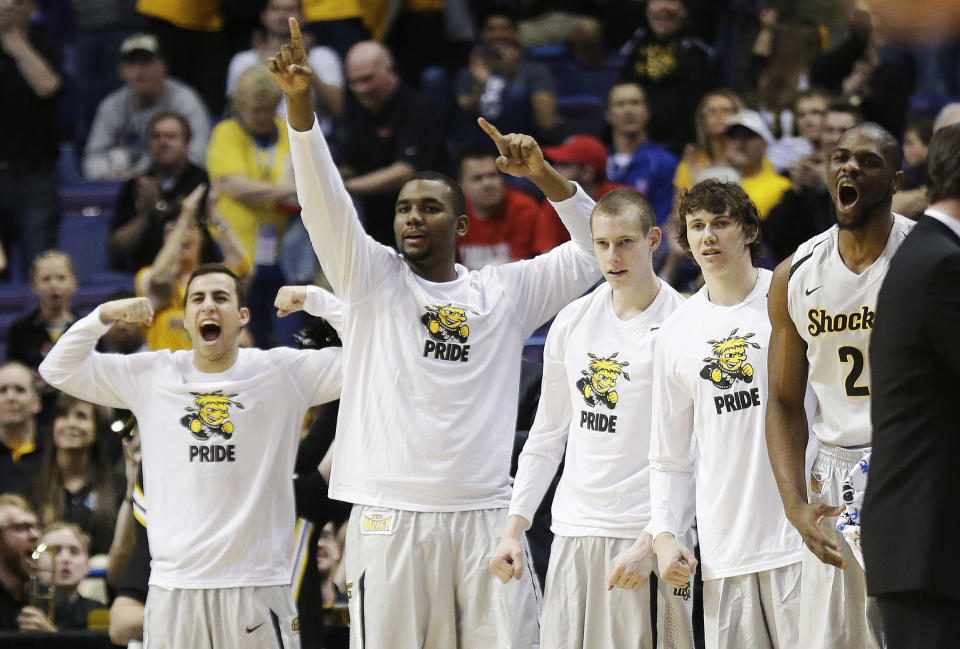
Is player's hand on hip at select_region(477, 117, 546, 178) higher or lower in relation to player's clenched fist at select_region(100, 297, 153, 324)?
higher

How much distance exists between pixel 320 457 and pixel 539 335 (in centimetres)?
210

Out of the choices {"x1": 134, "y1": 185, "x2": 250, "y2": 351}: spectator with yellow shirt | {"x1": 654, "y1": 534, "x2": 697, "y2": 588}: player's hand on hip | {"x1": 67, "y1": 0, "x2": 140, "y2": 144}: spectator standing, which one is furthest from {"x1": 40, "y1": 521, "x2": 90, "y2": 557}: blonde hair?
{"x1": 67, "y1": 0, "x2": 140, "y2": 144}: spectator standing

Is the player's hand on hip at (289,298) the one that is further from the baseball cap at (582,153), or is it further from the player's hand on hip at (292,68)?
the baseball cap at (582,153)

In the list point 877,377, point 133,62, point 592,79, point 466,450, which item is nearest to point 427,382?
point 466,450

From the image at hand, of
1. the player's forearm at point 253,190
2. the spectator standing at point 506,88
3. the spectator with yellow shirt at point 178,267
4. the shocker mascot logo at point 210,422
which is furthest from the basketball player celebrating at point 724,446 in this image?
the spectator standing at point 506,88

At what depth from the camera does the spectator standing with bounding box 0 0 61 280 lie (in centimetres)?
1038

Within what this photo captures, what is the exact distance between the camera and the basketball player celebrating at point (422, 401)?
5.09m

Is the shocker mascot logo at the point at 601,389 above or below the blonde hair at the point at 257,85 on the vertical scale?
below

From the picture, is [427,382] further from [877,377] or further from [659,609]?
[877,377]

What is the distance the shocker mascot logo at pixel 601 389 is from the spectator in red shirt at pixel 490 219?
3.51 metres

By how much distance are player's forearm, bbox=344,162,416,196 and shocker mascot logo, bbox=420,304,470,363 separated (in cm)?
406

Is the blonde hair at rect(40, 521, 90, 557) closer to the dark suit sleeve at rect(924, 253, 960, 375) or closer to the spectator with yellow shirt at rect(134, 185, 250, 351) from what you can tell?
the spectator with yellow shirt at rect(134, 185, 250, 351)

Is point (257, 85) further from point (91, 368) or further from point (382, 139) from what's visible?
point (91, 368)

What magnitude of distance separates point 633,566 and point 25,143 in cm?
733
